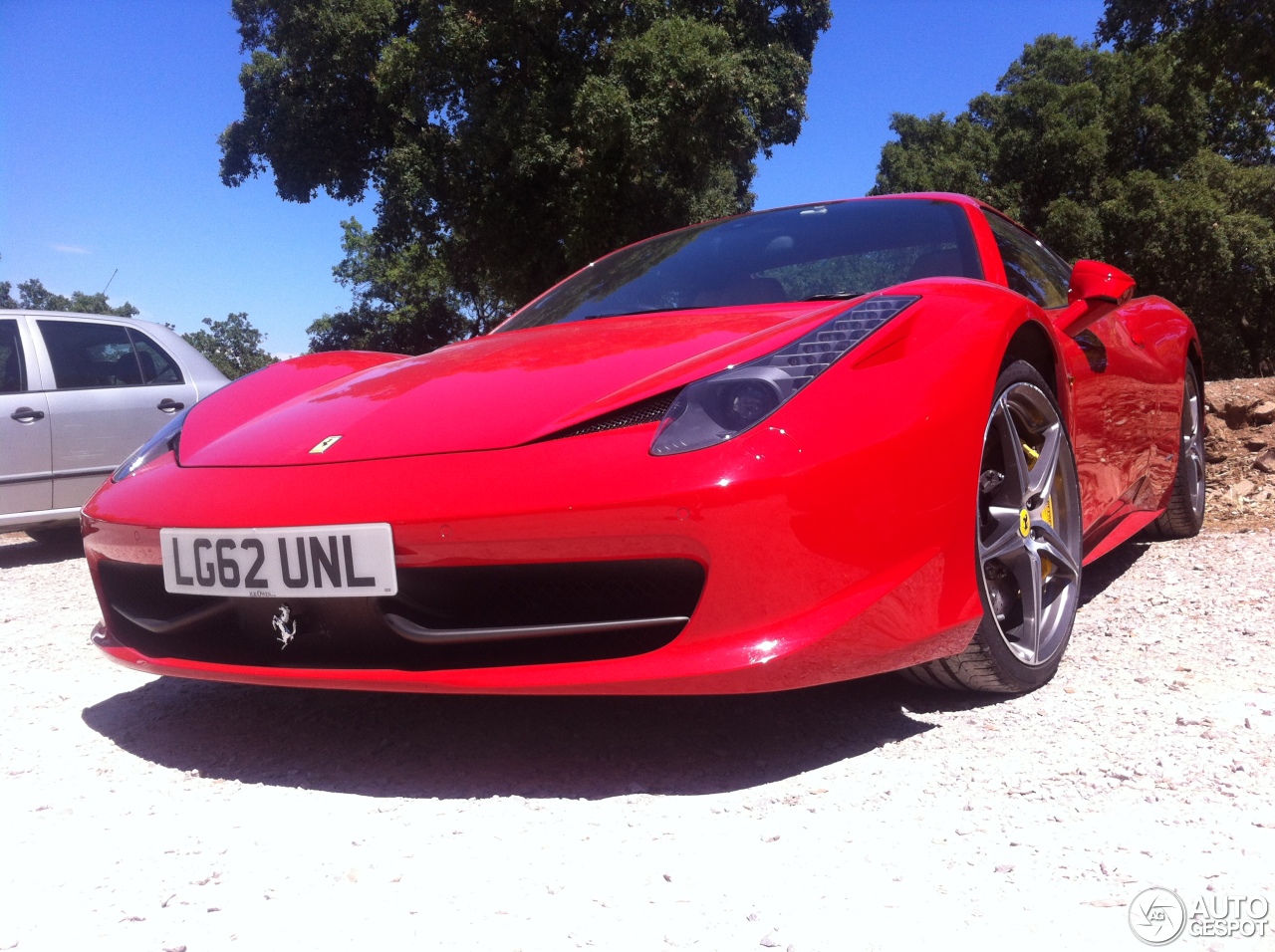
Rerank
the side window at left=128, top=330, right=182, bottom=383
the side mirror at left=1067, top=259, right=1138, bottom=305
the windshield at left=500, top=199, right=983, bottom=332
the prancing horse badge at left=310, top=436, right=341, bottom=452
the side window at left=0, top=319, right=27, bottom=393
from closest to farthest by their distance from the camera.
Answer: the prancing horse badge at left=310, top=436, right=341, bottom=452 → the windshield at left=500, top=199, right=983, bottom=332 → the side mirror at left=1067, top=259, right=1138, bottom=305 → the side window at left=0, top=319, right=27, bottom=393 → the side window at left=128, top=330, right=182, bottom=383

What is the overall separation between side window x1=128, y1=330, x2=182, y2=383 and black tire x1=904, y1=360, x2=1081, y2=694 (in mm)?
5160

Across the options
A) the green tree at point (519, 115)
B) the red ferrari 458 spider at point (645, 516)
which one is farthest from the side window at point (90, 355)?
the green tree at point (519, 115)

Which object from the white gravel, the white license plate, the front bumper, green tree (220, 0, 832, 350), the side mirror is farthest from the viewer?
green tree (220, 0, 832, 350)

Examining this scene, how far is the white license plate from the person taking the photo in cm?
174

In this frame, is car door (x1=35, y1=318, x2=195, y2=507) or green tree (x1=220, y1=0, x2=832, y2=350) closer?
car door (x1=35, y1=318, x2=195, y2=507)

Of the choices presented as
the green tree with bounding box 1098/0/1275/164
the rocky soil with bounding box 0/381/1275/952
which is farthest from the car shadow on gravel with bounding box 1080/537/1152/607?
the green tree with bounding box 1098/0/1275/164

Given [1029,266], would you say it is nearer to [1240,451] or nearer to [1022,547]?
[1022,547]

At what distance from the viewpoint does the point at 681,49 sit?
47.5 feet

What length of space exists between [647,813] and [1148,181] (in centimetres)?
2313

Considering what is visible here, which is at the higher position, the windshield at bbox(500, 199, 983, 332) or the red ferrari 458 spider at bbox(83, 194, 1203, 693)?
the windshield at bbox(500, 199, 983, 332)

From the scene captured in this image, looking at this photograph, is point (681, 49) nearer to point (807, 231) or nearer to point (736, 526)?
point (807, 231)

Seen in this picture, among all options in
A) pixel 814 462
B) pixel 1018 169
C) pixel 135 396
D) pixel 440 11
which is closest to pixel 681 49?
pixel 440 11

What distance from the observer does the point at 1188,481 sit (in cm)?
408

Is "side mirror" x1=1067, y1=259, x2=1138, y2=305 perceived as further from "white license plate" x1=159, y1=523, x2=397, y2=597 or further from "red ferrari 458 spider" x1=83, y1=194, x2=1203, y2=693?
"white license plate" x1=159, y1=523, x2=397, y2=597
